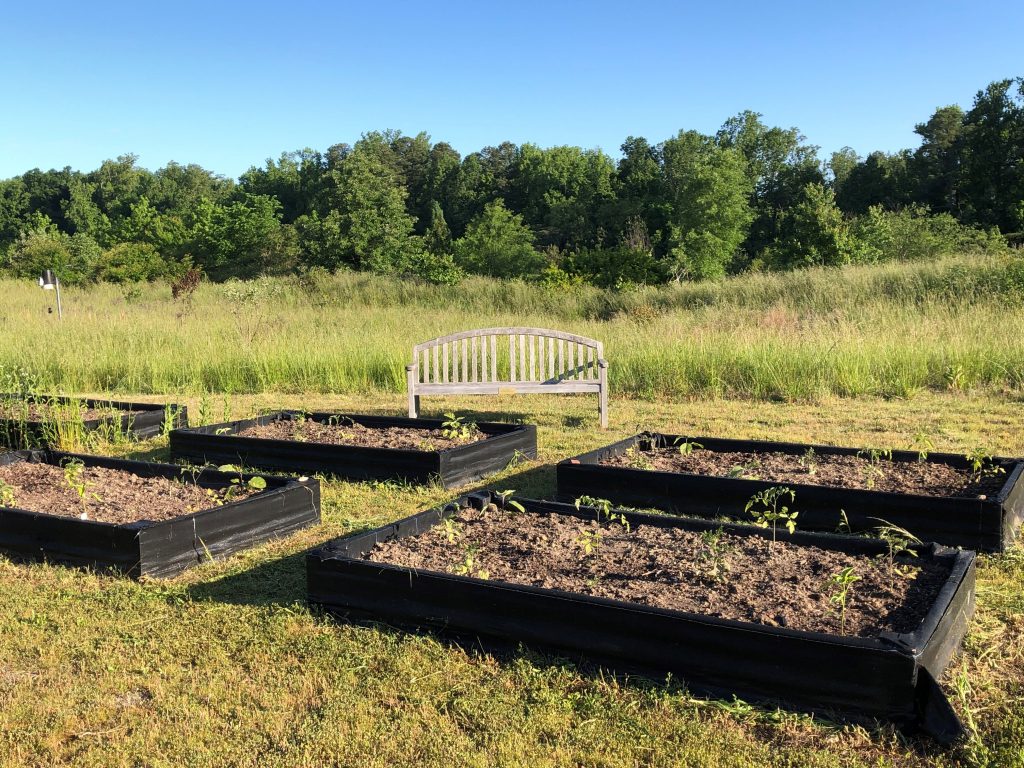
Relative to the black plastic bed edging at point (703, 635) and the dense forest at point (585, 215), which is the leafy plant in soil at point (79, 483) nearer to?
the black plastic bed edging at point (703, 635)

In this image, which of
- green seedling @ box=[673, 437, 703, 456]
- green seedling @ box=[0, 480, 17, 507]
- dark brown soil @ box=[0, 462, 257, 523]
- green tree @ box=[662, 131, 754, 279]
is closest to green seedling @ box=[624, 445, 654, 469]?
green seedling @ box=[673, 437, 703, 456]

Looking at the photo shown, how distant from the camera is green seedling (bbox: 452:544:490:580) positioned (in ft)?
11.3

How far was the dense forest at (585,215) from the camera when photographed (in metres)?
32.7

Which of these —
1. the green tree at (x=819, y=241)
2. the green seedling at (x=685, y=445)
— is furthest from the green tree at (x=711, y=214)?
the green seedling at (x=685, y=445)

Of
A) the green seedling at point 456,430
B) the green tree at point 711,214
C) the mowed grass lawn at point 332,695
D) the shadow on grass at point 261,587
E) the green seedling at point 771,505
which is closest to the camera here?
the mowed grass lawn at point 332,695

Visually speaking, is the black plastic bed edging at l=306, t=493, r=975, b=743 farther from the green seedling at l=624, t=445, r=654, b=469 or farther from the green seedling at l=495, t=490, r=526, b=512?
the green seedling at l=624, t=445, r=654, b=469

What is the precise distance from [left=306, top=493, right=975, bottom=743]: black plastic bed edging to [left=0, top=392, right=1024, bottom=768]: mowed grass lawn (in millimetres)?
75

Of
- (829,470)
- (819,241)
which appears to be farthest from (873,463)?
(819,241)

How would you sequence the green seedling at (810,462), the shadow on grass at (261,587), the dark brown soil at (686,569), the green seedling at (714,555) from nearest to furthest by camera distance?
the dark brown soil at (686,569), the green seedling at (714,555), the shadow on grass at (261,587), the green seedling at (810,462)

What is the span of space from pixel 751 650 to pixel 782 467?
2.91 metres

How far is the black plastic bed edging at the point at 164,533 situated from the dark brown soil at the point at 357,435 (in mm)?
1557

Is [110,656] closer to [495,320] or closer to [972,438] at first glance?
[972,438]

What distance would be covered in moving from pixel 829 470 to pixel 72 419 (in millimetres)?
5817

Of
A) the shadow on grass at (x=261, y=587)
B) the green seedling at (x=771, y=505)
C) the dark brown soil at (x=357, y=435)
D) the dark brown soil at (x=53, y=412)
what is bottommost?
the shadow on grass at (x=261, y=587)
